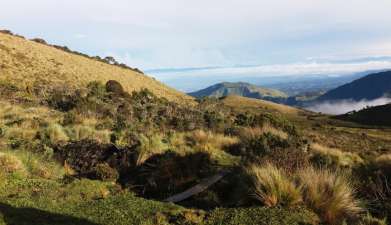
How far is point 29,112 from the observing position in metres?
20.5

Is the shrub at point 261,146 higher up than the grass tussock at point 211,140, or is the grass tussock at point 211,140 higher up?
the shrub at point 261,146

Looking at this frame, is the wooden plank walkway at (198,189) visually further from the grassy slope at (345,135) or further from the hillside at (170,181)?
the grassy slope at (345,135)

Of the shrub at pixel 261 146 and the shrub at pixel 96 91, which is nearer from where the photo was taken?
the shrub at pixel 261 146

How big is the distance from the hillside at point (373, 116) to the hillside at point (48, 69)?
4819 cm

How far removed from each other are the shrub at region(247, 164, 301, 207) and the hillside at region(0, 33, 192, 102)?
40333 mm

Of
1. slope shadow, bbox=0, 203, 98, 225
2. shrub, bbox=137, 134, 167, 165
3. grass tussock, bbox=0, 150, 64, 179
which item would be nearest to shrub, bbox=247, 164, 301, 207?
slope shadow, bbox=0, 203, 98, 225

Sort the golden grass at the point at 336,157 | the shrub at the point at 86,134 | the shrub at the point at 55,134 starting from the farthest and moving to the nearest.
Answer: the shrub at the point at 86,134 → the shrub at the point at 55,134 → the golden grass at the point at 336,157

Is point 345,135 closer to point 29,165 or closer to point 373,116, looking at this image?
point 29,165

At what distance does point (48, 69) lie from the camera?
192 ft

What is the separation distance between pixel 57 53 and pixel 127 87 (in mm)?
16733

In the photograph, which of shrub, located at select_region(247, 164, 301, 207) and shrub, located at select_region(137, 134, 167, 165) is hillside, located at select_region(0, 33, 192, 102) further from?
shrub, located at select_region(247, 164, 301, 207)

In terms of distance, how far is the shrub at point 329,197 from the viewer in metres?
7.33

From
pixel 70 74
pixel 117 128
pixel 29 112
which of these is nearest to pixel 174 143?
pixel 117 128

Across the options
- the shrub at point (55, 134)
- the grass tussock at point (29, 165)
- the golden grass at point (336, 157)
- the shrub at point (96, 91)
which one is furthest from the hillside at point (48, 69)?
the golden grass at point (336, 157)
